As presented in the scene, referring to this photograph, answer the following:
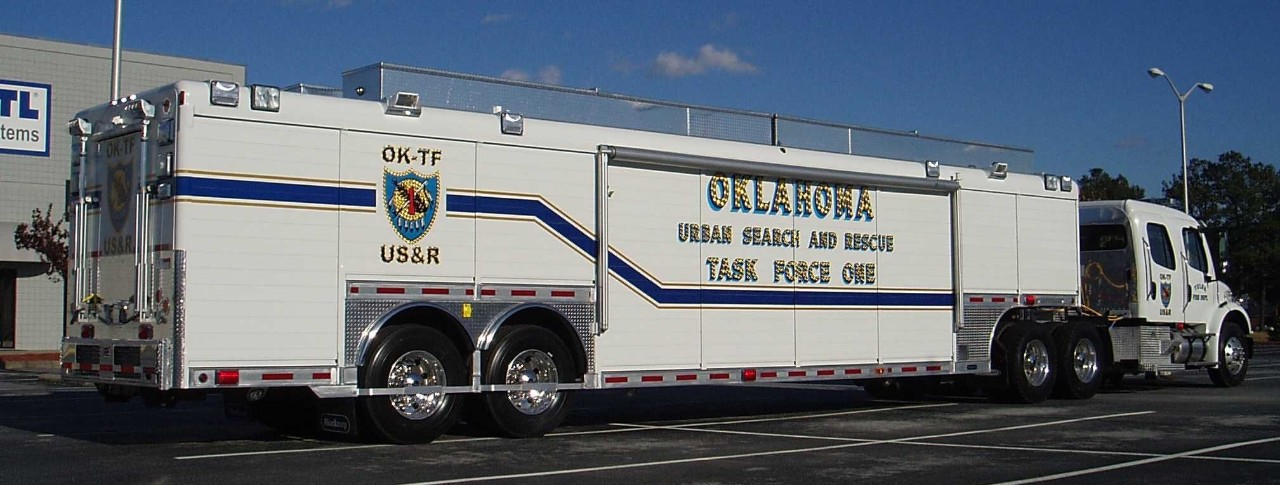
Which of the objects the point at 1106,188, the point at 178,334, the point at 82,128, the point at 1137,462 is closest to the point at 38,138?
the point at 82,128

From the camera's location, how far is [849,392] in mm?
21328

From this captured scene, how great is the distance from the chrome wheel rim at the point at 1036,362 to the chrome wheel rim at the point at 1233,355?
16.1ft

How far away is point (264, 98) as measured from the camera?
11422 millimetres

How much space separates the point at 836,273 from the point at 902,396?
4356 mm

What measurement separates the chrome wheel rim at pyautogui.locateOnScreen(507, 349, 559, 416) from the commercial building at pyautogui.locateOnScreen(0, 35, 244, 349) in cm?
2553

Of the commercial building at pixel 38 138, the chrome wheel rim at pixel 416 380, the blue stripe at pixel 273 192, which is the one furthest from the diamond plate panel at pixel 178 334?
the commercial building at pixel 38 138

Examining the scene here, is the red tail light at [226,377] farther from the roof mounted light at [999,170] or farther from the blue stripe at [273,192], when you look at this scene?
the roof mounted light at [999,170]

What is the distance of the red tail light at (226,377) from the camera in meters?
11.1

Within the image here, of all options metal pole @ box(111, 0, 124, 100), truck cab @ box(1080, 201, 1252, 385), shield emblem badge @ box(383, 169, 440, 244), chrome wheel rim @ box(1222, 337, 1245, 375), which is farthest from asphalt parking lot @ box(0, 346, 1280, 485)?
metal pole @ box(111, 0, 124, 100)

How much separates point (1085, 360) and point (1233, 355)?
14.5 ft

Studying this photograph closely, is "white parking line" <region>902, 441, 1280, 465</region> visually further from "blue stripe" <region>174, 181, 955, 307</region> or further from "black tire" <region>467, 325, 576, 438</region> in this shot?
"black tire" <region>467, 325, 576, 438</region>

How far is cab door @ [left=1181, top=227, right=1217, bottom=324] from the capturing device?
20.9 meters

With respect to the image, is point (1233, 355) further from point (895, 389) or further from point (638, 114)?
point (638, 114)

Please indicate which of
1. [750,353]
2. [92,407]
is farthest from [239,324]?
[92,407]
